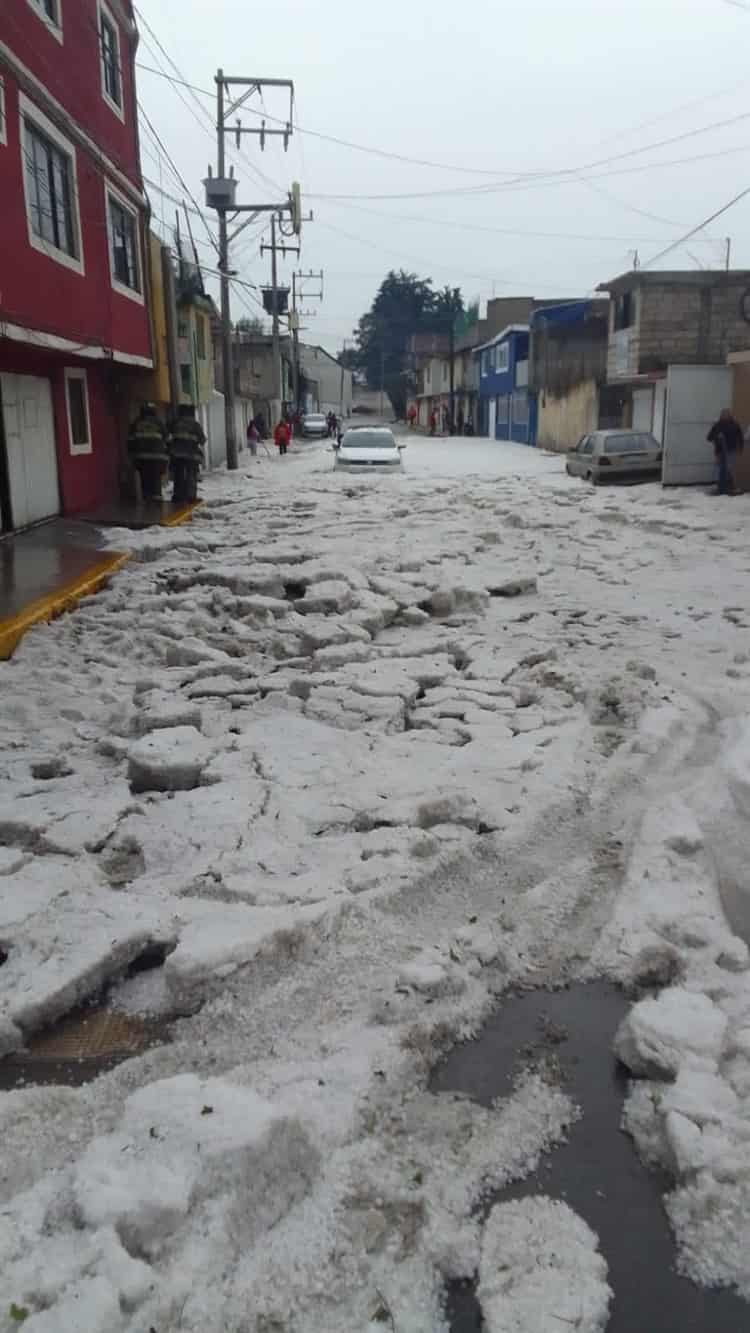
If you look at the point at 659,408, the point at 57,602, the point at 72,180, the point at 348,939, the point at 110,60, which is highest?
the point at 110,60

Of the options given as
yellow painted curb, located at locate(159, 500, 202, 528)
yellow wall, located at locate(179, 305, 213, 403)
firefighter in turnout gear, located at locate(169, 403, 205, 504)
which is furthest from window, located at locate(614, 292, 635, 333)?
yellow painted curb, located at locate(159, 500, 202, 528)

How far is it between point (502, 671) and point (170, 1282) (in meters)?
4.78

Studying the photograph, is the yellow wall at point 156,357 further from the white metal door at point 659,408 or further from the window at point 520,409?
the window at point 520,409

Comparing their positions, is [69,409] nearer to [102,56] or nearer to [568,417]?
[102,56]

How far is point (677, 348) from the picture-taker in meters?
26.7

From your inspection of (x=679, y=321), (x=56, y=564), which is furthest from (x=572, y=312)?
(x=56, y=564)

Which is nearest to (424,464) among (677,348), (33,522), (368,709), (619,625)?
(677,348)

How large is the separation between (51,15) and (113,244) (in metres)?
3.20

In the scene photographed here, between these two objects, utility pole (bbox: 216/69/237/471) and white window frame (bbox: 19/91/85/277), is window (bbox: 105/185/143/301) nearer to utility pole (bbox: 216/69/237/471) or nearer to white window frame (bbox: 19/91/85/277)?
Result: white window frame (bbox: 19/91/85/277)

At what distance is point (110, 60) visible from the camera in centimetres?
1452

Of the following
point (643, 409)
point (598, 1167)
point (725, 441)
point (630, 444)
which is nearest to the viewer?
point (598, 1167)

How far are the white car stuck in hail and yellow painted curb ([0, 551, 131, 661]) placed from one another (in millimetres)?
13934

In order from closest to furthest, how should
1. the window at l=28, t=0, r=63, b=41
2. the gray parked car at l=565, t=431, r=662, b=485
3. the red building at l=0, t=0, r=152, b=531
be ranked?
1. the red building at l=0, t=0, r=152, b=531
2. the window at l=28, t=0, r=63, b=41
3. the gray parked car at l=565, t=431, r=662, b=485

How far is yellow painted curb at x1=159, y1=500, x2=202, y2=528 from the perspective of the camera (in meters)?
13.2
